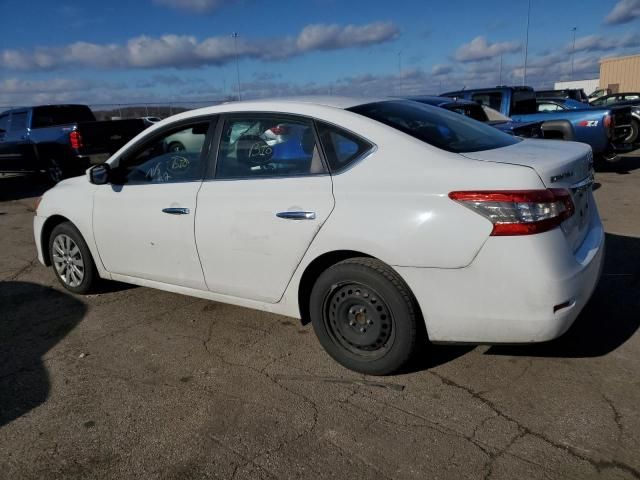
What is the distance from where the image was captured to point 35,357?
3.73m

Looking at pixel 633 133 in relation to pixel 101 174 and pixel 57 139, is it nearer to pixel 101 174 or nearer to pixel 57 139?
pixel 101 174

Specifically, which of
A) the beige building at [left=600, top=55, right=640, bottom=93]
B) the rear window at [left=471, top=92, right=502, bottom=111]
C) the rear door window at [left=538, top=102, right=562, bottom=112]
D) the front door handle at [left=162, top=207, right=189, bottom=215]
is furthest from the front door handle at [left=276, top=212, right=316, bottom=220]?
the beige building at [left=600, top=55, right=640, bottom=93]

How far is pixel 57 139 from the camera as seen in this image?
11.7 meters

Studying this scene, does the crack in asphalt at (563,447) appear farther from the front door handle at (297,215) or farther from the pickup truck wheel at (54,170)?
the pickup truck wheel at (54,170)

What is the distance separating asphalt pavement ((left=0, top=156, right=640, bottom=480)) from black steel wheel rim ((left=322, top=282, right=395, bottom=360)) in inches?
8.0

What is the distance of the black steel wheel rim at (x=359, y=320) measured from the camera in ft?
10.00

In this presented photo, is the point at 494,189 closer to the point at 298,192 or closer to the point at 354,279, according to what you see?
the point at 354,279

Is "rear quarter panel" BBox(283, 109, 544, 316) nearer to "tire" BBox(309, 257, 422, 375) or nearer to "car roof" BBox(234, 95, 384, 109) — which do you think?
"tire" BBox(309, 257, 422, 375)

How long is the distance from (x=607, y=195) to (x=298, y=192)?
7.13 m

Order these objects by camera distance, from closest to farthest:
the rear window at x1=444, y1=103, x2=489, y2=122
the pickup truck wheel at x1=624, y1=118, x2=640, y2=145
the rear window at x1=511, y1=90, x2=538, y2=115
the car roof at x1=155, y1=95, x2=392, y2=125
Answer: the car roof at x1=155, y1=95, x2=392, y2=125 → the rear window at x1=444, y1=103, x2=489, y2=122 → the rear window at x1=511, y1=90, x2=538, y2=115 → the pickup truck wheel at x1=624, y1=118, x2=640, y2=145

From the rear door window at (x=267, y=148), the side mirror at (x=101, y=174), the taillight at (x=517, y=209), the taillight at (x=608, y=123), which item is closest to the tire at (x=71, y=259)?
the side mirror at (x=101, y=174)

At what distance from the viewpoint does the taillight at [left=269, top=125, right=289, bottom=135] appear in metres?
3.41

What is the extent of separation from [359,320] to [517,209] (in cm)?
111

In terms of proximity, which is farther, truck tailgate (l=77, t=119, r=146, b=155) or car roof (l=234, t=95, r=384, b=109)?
truck tailgate (l=77, t=119, r=146, b=155)
